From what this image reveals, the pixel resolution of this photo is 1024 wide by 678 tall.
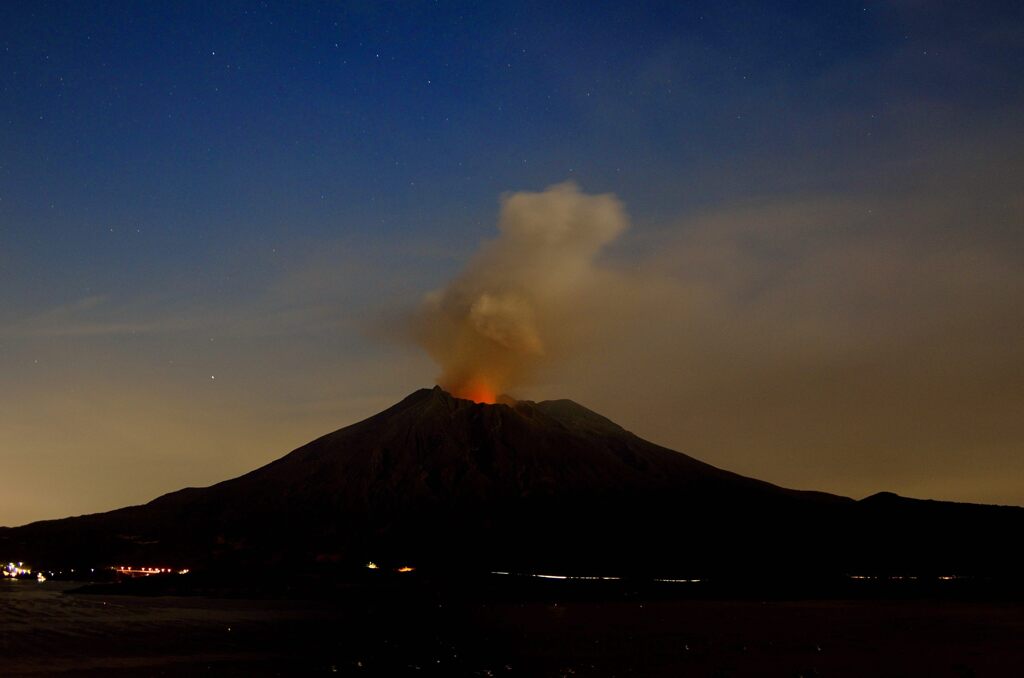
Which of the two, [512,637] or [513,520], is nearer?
[512,637]

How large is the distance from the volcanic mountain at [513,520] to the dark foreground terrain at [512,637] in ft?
175

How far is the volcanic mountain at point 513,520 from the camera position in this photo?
454 ft

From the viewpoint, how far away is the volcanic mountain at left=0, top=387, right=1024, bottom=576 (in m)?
138

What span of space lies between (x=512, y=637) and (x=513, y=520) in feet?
357

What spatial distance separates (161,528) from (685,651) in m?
155

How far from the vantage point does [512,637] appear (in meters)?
48.7

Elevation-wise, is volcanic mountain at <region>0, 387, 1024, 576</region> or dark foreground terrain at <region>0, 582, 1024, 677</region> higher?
volcanic mountain at <region>0, 387, 1024, 576</region>

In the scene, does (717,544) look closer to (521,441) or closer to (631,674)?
(521,441)

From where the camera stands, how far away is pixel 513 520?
15638 cm

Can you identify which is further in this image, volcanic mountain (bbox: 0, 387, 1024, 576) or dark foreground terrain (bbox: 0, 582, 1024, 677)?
volcanic mountain (bbox: 0, 387, 1024, 576)

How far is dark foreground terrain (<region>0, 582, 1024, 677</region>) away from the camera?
36.4 metres

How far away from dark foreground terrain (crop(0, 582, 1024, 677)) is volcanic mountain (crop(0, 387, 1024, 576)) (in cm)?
5322

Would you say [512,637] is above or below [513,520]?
below

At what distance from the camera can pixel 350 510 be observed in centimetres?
16850
